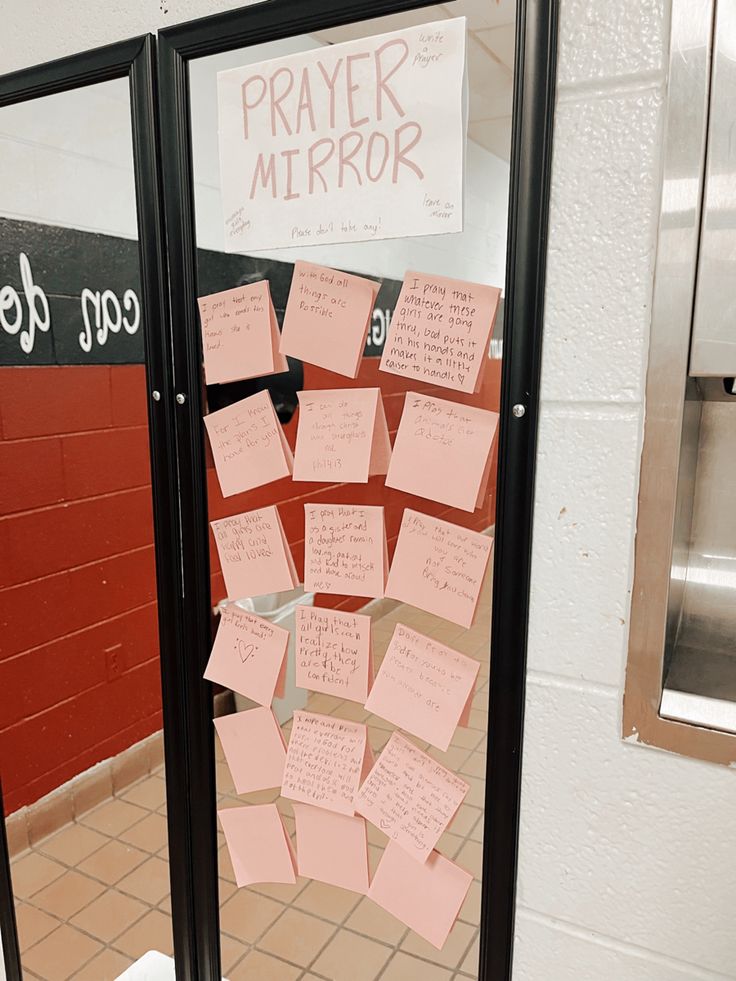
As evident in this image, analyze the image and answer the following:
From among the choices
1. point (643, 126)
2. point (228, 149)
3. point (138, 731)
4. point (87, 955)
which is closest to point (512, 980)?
point (138, 731)

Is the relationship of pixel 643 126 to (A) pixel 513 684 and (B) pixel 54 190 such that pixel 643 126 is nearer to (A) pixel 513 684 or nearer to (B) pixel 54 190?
(A) pixel 513 684

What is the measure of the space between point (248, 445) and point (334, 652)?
0.32m

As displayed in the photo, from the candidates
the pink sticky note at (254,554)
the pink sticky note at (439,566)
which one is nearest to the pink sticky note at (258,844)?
the pink sticky note at (254,554)

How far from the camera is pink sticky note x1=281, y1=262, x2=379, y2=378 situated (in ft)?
3.09

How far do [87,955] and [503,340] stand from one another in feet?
4.73

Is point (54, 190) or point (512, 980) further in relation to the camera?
point (54, 190)

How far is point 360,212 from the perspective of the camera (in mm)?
898

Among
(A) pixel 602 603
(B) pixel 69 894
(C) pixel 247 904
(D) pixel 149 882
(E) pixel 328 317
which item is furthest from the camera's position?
(B) pixel 69 894

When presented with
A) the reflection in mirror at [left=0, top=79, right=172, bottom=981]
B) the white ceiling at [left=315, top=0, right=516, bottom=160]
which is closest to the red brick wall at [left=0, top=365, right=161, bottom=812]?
the reflection in mirror at [left=0, top=79, right=172, bottom=981]

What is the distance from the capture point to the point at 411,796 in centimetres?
100

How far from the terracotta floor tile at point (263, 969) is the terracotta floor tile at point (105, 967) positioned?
0.98 ft

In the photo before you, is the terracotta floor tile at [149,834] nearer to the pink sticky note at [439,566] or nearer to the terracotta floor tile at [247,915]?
the terracotta floor tile at [247,915]

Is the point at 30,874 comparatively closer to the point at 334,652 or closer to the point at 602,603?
the point at 334,652

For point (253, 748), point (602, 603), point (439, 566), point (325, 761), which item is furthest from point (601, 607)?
point (253, 748)
